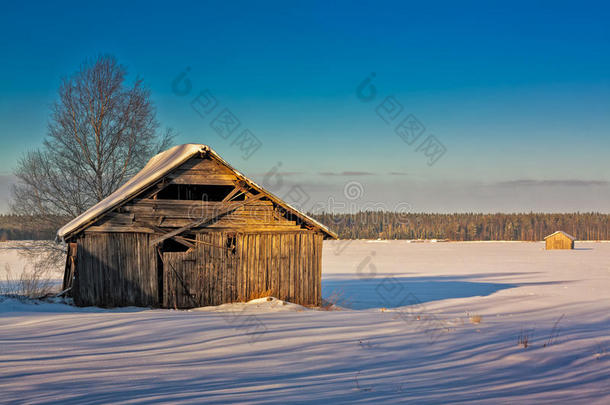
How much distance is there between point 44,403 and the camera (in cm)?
514

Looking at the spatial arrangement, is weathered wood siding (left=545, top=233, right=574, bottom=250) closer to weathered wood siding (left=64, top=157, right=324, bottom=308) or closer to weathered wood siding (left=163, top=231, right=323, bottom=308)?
weathered wood siding (left=163, top=231, right=323, bottom=308)

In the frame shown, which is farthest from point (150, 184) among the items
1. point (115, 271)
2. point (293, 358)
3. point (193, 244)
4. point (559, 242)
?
point (559, 242)

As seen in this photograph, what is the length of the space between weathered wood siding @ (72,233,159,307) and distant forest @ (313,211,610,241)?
141600mm

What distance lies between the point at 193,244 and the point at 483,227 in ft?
536

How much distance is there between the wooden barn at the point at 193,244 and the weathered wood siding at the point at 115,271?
0.09 feet

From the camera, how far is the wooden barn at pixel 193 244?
14.7 metres

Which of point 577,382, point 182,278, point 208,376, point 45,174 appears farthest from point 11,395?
point 45,174

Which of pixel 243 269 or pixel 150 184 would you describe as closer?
pixel 150 184

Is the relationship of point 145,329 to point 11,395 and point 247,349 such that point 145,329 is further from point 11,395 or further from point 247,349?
point 11,395

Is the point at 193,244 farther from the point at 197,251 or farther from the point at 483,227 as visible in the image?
the point at 483,227

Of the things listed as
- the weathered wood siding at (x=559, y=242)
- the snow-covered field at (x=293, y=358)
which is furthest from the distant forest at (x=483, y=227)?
the snow-covered field at (x=293, y=358)

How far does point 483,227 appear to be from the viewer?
165 m

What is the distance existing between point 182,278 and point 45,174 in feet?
37.4

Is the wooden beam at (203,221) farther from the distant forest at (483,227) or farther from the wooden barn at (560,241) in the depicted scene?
the distant forest at (483,227)
